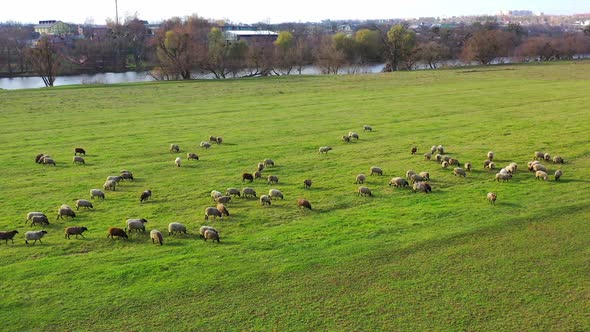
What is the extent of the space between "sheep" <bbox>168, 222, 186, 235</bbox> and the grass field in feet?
0.97

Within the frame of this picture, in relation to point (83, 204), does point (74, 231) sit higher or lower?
lower

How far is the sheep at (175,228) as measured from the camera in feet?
61.1

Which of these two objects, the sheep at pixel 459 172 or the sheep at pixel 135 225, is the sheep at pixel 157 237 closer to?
the sheep at pixel 135 225

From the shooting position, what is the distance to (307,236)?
18.5m

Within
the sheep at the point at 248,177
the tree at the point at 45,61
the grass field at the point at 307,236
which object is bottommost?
the grass field at the point at 307,236

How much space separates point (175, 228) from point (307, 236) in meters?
Result: 4.27

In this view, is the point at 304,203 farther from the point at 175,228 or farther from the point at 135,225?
the point at 135,225

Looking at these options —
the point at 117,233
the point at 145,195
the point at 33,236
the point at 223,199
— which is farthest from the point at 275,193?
the point at 33,236

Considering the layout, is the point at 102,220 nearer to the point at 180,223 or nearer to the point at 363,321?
the point at 180,223

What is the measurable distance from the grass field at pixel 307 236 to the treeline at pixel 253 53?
52801 mm

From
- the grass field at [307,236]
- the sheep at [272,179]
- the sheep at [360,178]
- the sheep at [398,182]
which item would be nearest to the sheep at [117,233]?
the grass field at [307,236]

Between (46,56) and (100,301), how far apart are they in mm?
76388

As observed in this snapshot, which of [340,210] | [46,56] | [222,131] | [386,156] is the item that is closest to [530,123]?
[386,156]

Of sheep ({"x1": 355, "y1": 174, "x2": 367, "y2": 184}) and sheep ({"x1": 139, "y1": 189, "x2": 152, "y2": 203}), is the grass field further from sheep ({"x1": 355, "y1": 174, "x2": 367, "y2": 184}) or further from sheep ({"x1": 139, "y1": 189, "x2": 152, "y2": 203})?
sheep ({"x1": 355, "y1": 174, "x2": 367, "y2": 184})
